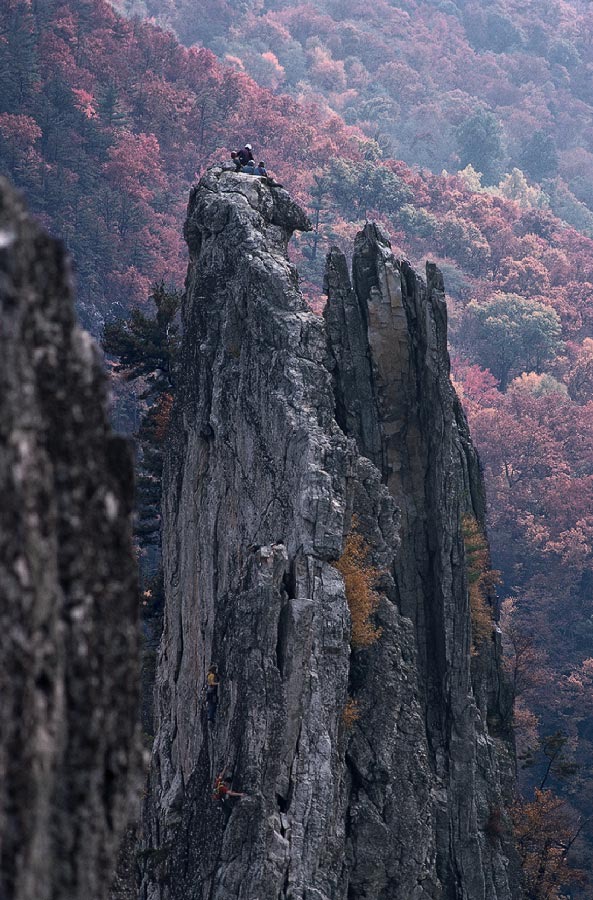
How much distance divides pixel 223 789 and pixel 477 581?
60.0 feet

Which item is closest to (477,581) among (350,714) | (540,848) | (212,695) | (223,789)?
(350,714)

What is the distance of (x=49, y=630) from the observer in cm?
691

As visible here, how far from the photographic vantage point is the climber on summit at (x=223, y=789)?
24.2 m

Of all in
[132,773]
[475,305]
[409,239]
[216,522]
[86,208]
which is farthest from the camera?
[409,239]

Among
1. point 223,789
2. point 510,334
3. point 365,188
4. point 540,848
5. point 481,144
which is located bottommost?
point 223,789

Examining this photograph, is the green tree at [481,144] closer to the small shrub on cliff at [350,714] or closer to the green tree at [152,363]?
the green tree at [152,363]

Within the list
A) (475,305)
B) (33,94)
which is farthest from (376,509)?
(475,305)

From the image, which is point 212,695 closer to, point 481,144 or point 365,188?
point 365,188

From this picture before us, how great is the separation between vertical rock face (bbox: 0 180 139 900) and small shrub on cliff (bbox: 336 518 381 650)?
2173cm

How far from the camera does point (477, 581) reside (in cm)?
4075

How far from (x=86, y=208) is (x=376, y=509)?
236 feet

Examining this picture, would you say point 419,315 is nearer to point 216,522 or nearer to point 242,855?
point 216,522

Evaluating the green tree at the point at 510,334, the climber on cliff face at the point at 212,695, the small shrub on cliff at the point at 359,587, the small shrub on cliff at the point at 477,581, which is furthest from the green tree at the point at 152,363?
the green tree at the point at 510,334

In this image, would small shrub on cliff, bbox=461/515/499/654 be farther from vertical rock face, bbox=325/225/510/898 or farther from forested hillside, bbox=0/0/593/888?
forested hillside, bbox=0/0/593/888
